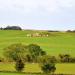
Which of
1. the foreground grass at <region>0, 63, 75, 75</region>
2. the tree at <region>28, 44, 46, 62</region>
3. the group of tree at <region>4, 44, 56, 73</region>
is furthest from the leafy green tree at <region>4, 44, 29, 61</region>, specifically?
the foreground grass at <region>0, 63, 75, 75</region>

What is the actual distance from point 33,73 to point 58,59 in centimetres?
1809

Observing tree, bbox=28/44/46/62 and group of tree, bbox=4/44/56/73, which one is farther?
tree, bbox=28/44/46/62

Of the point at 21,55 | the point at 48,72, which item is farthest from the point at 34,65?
the point at 48,72

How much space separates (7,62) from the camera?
76375 mm

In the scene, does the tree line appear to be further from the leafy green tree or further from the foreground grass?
the foreground grass

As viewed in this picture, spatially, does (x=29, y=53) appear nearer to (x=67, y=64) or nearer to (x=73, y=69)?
(x=67, y=64)

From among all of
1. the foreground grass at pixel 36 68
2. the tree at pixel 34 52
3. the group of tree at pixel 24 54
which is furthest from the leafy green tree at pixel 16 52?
the foreground grass at pixel 36 68

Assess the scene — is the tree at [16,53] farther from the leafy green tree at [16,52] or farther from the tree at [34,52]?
the tree at [34,52]

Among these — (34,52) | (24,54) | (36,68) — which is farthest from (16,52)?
(36,68)

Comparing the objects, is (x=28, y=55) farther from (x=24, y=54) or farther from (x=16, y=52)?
(x=16, y=52)

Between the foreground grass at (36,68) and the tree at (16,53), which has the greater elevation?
the tree at (16,53)

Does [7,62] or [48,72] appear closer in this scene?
[48,72]

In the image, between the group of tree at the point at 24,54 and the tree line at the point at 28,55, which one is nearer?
the group of tree at the point at 24,54

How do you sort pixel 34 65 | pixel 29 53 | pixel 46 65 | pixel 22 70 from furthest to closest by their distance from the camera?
pixel 29 53
pixel 34 65
pixel 22 70
pixel 46 65
